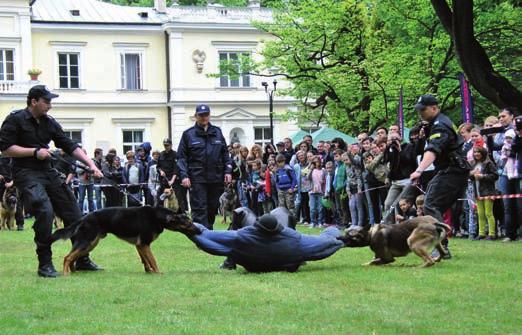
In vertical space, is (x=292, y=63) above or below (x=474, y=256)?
above

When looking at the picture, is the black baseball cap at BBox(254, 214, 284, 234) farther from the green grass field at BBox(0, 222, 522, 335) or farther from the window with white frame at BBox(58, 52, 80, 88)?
the window with white frame at BBox(58, 52, 80, 88)

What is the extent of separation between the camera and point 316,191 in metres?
20.4

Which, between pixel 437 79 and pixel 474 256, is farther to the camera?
pixel 437 79

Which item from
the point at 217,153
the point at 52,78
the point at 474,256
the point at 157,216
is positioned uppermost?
the point at 52,78

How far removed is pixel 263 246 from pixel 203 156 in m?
3.62

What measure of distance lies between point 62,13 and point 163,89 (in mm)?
7377

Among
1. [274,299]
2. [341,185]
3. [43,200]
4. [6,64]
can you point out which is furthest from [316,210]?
[6,64]

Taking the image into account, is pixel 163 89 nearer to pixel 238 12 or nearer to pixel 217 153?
pixel 238 12

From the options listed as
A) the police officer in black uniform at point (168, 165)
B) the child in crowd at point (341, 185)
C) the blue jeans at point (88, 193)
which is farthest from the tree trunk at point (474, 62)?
the blue jeans at point (88, 193)

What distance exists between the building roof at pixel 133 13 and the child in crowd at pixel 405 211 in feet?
115

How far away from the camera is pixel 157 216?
9.88 m

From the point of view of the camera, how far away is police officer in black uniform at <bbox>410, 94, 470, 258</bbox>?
10516 mm

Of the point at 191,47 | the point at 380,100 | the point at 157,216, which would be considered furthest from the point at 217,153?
the point at 191,47

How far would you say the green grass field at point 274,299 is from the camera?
642 centimetres
